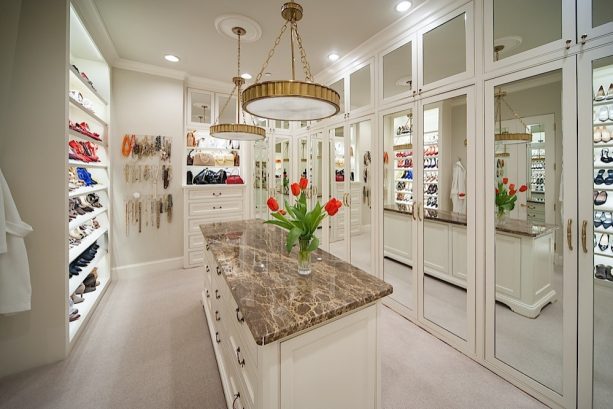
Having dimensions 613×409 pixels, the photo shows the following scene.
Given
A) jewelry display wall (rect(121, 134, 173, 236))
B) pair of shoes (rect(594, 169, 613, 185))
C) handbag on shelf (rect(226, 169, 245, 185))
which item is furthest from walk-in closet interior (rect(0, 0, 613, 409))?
handbag on shelf (rect(226, 169, 245, 185))

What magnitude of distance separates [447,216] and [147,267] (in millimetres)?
4116

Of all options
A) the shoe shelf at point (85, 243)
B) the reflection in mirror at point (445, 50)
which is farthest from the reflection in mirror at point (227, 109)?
the reflection in mirror at point (445, 50)

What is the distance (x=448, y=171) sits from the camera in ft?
7.28

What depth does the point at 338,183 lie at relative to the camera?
3.56 meters

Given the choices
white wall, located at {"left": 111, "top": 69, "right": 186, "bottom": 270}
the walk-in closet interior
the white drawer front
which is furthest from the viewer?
the white drawer front

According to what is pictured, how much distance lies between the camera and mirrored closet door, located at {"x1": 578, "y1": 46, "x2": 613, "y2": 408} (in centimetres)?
140

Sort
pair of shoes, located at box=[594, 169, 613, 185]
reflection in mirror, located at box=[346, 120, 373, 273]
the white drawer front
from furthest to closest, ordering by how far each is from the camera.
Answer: the white drawer front → reflection in mirror, located at box=[346, 120, 373, 273] → pair of shoes, located at box=[594, 169, 613, 185]

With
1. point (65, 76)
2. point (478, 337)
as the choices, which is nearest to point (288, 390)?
point (478, 337)

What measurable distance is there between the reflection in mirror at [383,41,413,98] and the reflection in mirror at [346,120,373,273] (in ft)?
1.45

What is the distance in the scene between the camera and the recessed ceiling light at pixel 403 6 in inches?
88.1

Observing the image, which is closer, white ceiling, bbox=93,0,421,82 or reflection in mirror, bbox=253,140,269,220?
white ceiling, bbox=93,0,421,82

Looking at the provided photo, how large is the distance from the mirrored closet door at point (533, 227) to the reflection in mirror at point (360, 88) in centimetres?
149

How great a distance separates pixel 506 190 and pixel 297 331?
187 centimetres

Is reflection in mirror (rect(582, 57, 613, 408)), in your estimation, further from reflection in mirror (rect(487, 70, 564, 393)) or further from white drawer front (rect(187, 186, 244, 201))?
white drawer front (rect(187, 186, 244, 201))
